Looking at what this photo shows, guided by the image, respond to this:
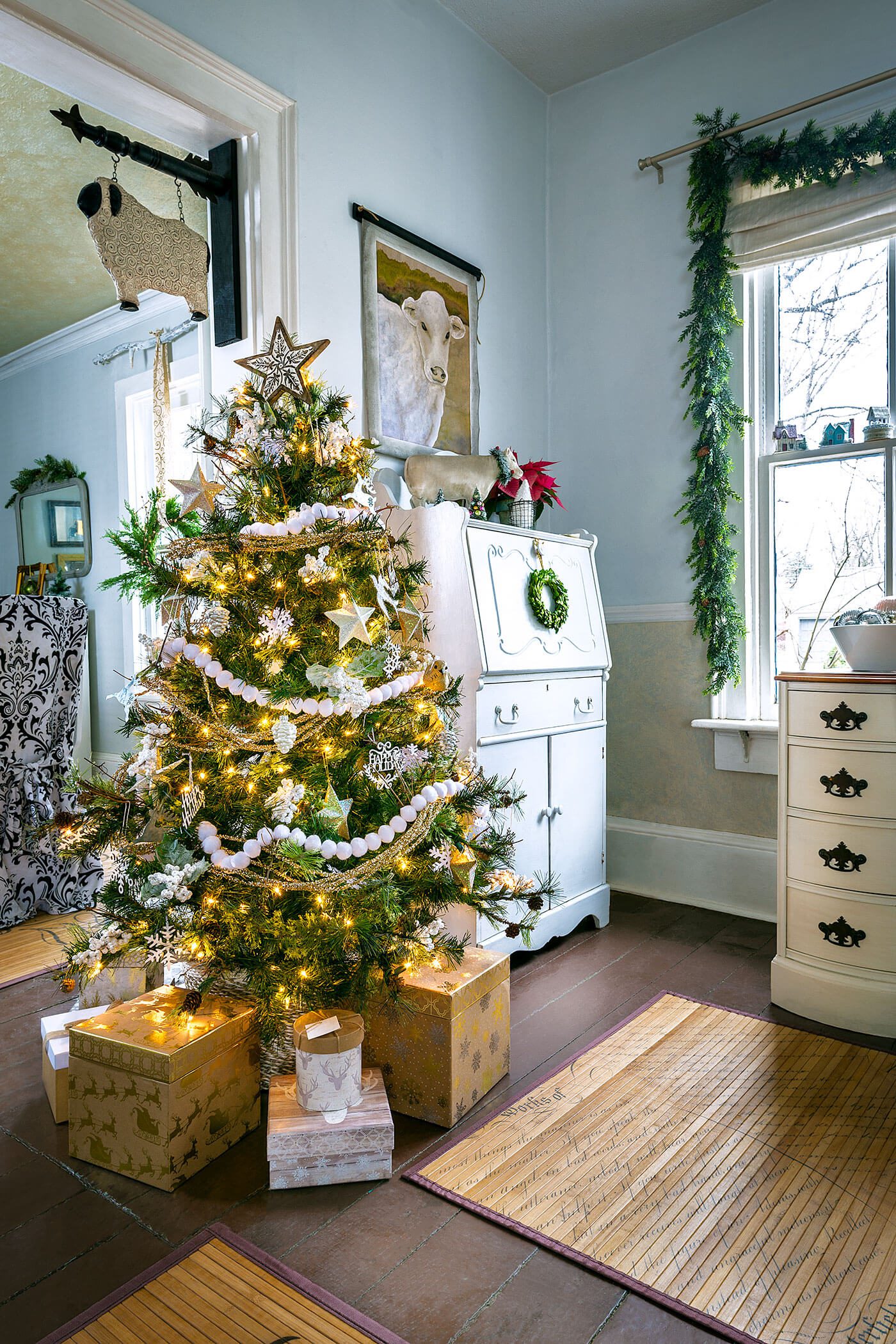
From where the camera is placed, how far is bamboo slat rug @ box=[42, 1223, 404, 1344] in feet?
3.93

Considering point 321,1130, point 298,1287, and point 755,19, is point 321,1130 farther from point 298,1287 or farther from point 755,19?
point 755,19

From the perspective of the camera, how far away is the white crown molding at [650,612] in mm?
3237

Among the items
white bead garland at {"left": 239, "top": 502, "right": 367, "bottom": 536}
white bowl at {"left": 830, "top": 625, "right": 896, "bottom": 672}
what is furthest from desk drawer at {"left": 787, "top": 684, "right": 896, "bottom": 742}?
white bead garland at {"left": 239, "top": 502, "right": 367, "bottom": 536}

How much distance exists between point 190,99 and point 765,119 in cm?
193

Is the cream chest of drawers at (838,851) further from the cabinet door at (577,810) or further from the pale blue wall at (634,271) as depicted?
the pale blue wall at (634,271)

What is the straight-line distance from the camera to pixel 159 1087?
4.95 ft

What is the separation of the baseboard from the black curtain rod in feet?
7.20

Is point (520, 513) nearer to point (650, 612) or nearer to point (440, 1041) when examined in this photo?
point (650, 612)

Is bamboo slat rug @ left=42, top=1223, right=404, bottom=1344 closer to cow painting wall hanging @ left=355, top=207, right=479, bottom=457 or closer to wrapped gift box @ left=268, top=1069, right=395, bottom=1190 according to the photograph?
wrapped gift box @ left=268, top=1069, right=395, bottom=1190

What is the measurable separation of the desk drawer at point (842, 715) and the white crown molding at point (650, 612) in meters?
0.99

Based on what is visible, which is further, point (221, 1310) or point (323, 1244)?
point (323, 1244)

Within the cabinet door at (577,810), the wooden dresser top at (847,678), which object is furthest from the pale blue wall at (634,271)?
the wooden dresser top at (847,678)

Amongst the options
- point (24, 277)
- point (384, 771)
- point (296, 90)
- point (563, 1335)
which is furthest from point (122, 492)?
point (563, 1335)

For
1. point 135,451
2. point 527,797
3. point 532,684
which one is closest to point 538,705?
point 532,684
